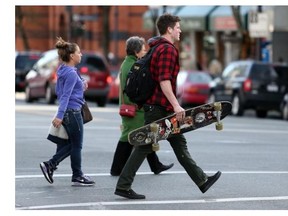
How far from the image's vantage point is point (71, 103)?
1234 cm

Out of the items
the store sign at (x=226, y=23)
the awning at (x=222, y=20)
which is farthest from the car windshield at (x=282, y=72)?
the store sign at (x=226, y=23)

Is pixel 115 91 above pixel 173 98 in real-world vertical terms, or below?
below

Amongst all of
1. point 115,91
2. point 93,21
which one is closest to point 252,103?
point 115,91

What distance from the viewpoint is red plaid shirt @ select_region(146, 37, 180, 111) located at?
11.0 meters

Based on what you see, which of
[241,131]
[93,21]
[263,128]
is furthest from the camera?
[93,21]

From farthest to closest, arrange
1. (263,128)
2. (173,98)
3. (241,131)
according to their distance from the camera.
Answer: (263,128) → (241,131) → (173,98)

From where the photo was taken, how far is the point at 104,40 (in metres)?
50.9

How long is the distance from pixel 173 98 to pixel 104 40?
4024cm

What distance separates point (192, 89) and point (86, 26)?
1196 inches

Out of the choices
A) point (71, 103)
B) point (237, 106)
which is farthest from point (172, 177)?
point (237, 106)

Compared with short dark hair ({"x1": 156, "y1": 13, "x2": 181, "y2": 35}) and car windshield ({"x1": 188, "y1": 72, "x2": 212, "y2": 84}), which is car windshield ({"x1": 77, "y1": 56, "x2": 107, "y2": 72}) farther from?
short dark hair ({"x1": 156, "y1": 13, "x2": 181, "y2": 35})
